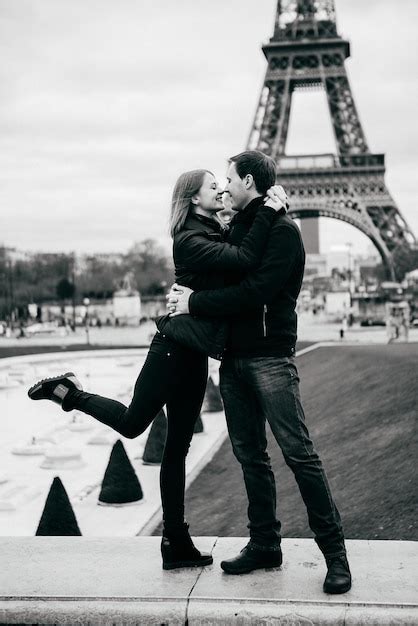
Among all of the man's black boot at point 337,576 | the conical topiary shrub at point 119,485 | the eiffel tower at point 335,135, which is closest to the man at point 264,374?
the man's black boot at point 337,576

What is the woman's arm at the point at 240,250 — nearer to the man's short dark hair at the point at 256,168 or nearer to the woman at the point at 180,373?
the woman at the point at 180,373

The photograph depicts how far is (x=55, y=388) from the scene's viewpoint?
460 centimetres

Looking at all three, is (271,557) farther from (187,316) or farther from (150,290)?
(150,290)

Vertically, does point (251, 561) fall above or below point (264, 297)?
below

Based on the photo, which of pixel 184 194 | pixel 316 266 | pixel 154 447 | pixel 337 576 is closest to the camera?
pixel 337 576

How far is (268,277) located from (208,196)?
557 mm

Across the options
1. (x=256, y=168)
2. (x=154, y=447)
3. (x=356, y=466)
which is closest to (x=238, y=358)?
(x=256, y=168)

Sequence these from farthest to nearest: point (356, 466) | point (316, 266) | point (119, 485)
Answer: point (316, 266), point (119, 485), point (356, 466)

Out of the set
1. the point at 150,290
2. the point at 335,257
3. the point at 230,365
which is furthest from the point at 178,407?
the point at 335,257

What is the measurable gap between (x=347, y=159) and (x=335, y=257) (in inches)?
4175

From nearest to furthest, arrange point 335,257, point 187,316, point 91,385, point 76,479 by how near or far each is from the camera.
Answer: point 187,316 < point 76,479 < point 91,385 < point 335,257

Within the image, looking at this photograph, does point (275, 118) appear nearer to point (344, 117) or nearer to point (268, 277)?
point (344, 117)

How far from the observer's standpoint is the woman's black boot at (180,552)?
15.0ft

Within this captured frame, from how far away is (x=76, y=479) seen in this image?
555 inches
